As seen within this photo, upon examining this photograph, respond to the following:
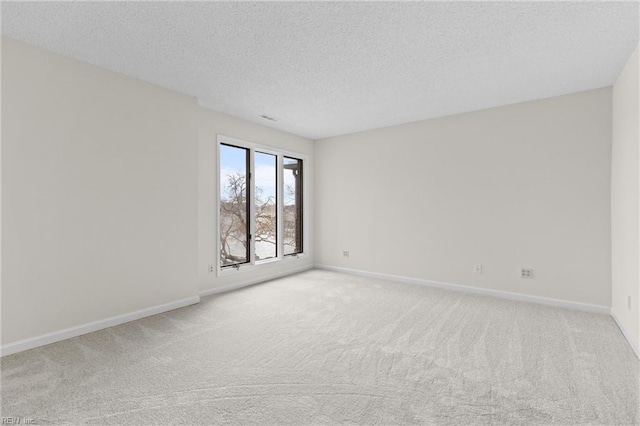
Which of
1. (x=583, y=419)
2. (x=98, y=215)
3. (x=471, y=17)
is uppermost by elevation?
(x=471, y=17)

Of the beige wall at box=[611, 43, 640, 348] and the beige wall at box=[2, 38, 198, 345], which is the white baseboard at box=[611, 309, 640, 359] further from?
the beige wall at box=[2, 38, 198, 345]

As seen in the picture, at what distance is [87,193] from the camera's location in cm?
289

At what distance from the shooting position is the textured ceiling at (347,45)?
210 centimetres

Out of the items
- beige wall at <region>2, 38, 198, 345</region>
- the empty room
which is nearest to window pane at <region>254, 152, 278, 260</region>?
the empty room

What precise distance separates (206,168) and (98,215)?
4.81ft

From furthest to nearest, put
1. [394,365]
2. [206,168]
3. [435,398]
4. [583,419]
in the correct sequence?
[206,168], [394,365], [435,398], [583,419]


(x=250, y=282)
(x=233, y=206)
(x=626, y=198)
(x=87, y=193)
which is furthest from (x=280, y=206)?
(x=626, y=198)

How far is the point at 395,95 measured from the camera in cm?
366

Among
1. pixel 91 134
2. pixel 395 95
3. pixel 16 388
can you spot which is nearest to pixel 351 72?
pixel 395 95

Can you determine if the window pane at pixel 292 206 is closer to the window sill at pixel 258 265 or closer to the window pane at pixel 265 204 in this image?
the window sill at pixel 258 265

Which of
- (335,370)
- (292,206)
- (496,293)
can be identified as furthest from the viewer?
(292,206)

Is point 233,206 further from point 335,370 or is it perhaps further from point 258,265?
point 335,370

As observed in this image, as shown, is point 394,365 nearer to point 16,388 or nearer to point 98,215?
point 16,388

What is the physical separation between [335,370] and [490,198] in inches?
125
